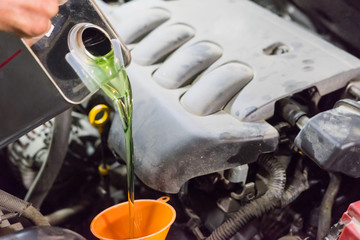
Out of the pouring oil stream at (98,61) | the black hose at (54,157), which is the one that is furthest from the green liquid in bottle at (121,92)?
the black hose at (54,157)

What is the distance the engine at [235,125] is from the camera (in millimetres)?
903

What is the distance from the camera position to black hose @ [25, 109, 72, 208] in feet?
3.83

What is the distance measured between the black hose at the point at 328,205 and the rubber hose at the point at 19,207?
1.91 feet

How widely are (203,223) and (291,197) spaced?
8.6 inches

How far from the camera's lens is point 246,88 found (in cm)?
99

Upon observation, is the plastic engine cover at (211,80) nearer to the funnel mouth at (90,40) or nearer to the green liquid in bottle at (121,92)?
the green liquid in bottle at (121,92)

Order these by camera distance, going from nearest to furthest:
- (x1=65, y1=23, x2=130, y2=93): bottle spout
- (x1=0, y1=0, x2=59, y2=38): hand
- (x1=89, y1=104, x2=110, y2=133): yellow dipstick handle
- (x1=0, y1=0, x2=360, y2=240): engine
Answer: (x1=0, y1=0, x2=59, y2=38): hand < (x1=65, y1=23, x2=130, y2=93): bottle spout < (x1=0, y1=0, x2=360, y2=240): engine < (x1=89, y1=104, x2=110, y2=133): yellow dipstick handle

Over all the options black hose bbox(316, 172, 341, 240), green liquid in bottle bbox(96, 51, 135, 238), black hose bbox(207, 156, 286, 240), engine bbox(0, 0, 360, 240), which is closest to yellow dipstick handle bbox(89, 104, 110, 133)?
engine bbox(0, 0, 360, 240)

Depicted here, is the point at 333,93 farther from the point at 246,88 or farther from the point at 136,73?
the point at 136,73

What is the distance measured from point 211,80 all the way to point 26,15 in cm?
50

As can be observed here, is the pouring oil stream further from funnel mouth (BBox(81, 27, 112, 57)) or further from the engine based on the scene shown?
the engine

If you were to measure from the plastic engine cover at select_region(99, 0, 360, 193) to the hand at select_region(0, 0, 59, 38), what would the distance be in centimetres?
40

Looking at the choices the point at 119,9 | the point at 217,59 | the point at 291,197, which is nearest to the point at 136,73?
the point at 217,59

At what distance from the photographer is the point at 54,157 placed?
121 centimetres
